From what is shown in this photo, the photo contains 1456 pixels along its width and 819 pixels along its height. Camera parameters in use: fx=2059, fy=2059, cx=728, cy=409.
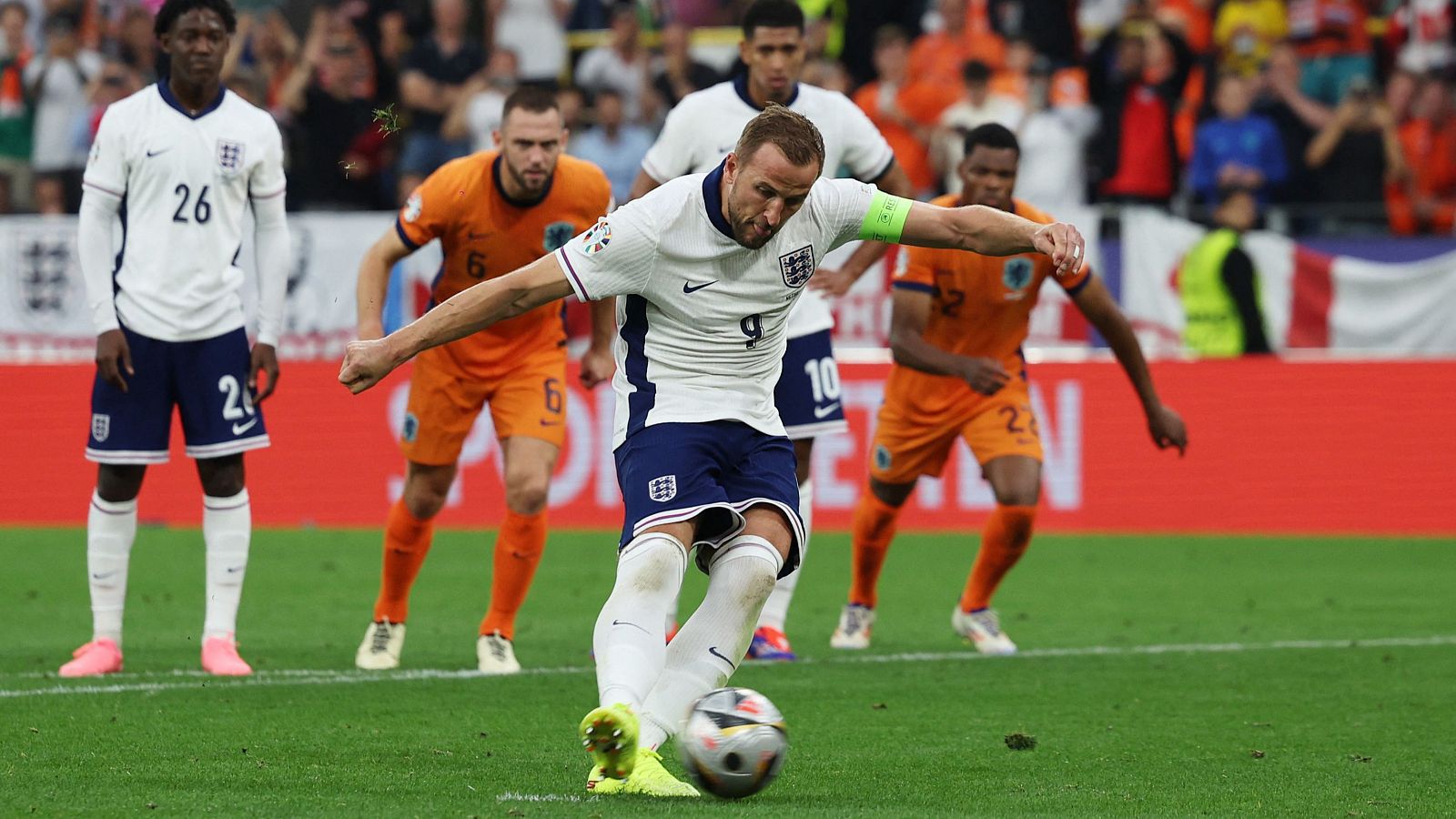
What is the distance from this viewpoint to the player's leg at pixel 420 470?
8.81 meters

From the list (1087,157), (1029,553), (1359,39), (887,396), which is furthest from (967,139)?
(1359,39)

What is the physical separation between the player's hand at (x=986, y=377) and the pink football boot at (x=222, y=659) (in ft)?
11.0

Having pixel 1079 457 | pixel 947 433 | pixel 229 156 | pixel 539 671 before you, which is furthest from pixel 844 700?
pixel 1079 457

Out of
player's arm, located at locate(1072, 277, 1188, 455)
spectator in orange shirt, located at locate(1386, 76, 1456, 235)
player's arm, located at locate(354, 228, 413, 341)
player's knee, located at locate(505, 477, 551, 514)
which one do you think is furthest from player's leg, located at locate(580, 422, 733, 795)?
spectator in orange shirt, located at locate(1386, 76, 1456, 235)

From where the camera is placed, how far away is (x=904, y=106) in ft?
59.2

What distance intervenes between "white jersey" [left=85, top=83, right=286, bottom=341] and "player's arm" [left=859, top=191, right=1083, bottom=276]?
3.41 metres

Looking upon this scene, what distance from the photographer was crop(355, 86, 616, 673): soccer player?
8.49 metres

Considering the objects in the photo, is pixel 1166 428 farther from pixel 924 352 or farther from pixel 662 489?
pixel 662 489

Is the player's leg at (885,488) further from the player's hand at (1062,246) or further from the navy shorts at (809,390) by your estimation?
the player's hand at (1062,246)

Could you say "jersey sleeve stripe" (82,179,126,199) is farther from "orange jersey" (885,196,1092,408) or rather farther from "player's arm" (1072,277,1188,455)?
"player's arm" (1072,277,1188,455)

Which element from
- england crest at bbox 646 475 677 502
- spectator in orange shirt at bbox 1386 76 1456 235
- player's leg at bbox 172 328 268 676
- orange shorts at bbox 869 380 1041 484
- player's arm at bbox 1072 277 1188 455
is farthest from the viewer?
spectator in orange shirt at bbox 1386 76 1456 235

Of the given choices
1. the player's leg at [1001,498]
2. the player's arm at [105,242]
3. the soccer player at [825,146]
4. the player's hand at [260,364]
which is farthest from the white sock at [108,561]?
the player's leg at [1001,498]

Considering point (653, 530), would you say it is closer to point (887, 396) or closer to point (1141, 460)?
point (887, 396)

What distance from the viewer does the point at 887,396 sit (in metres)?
10.0
